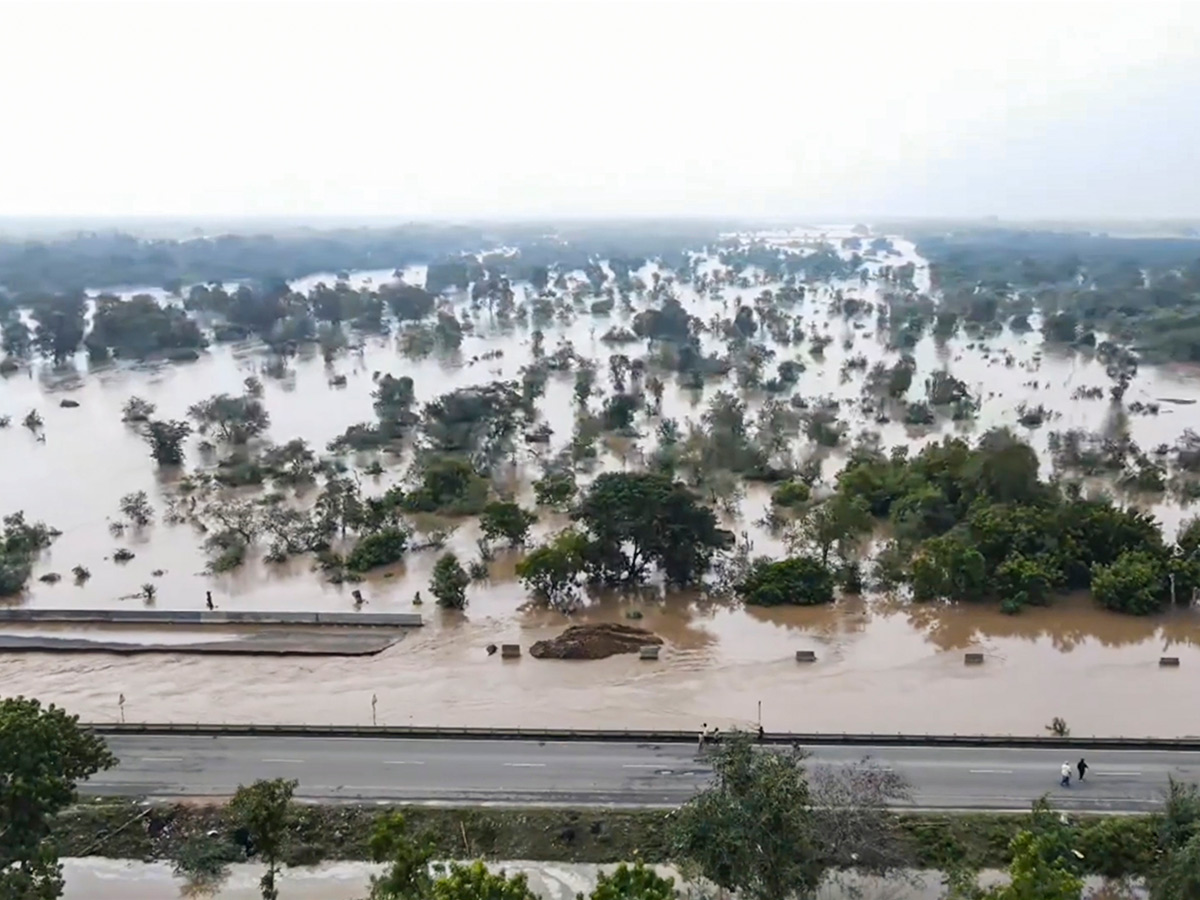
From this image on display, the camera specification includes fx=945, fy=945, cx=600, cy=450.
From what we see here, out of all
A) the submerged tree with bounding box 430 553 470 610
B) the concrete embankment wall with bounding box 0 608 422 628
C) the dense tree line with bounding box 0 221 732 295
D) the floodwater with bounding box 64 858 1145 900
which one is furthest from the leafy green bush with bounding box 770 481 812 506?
the dense tree line with bounding box 0 221 732 295

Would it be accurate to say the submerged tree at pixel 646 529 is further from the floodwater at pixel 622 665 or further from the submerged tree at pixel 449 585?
the submerged tree at pixel 449 585

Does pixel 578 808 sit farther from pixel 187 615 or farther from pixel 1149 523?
pixel 1149 523

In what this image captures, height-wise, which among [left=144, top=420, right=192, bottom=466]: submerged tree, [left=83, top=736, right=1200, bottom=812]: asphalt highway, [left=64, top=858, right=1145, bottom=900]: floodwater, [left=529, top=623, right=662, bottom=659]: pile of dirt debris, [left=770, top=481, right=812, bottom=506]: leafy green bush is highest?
[left=144, top=420, right=192, bottom=466]: submerged tree

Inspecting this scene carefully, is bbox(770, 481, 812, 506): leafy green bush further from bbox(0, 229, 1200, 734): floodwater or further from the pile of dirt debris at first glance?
the pile of dirt debris

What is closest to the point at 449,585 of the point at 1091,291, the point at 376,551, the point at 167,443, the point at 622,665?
the point at 376,551

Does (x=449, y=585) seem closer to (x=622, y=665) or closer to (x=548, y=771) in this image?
(x=622, y=665)

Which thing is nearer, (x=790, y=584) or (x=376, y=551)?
(x=790, y=584)
